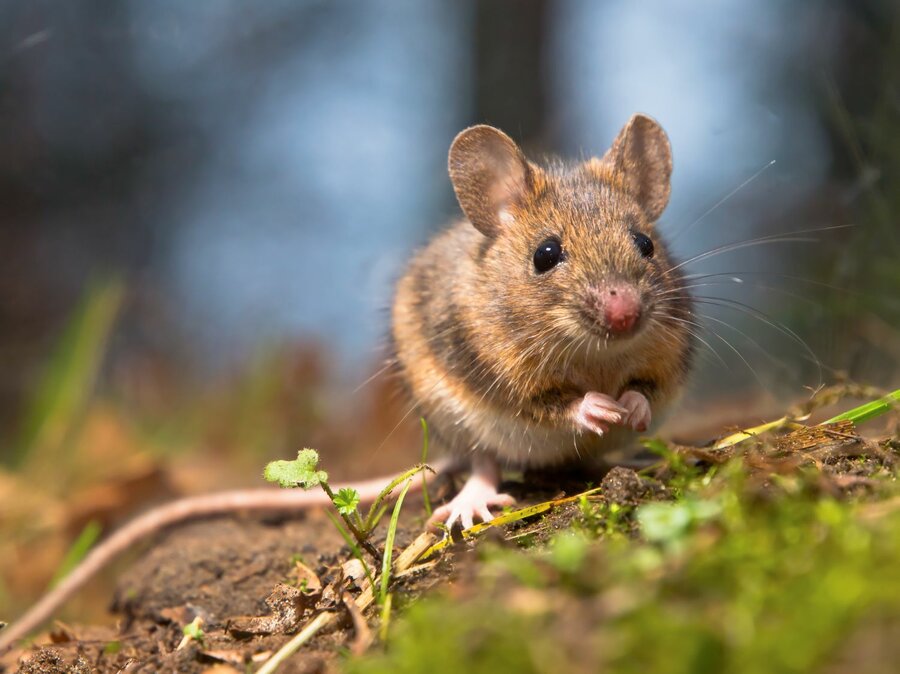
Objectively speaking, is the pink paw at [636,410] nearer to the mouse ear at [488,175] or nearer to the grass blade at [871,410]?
the grass blade at [871,410]

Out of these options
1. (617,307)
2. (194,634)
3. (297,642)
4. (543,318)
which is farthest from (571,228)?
(194,634)

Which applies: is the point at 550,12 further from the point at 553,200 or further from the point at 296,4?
the point at 553,200

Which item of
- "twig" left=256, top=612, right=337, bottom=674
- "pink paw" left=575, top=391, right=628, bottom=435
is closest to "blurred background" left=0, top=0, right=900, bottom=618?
"pink paw" left=575, top=391, right=628, bottom=435

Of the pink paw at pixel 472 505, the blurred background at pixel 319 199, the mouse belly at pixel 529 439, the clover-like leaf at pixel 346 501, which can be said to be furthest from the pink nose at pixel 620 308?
the clover-like leaf at pixel 346 501

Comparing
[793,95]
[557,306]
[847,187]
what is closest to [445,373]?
[557,306]

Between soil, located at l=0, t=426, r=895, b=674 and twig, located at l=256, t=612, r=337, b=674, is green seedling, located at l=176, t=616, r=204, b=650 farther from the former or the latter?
twig, located at l=256, t=612, r=337, b=674

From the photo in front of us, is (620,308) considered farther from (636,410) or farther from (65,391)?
(65,391)

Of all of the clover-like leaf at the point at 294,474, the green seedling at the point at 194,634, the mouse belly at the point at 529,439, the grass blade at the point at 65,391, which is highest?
the grass blade at the point at 65,391
